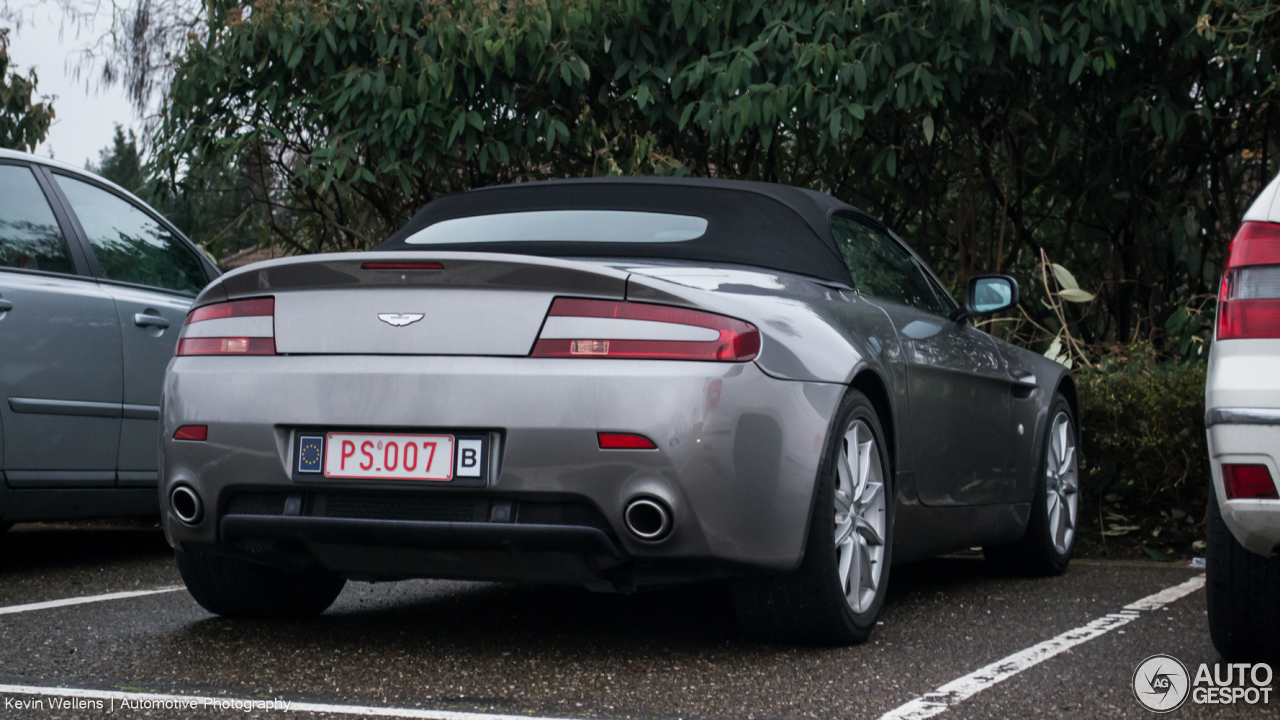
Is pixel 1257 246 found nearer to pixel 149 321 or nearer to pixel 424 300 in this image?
pixel 424 300

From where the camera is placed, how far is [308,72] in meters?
8.50

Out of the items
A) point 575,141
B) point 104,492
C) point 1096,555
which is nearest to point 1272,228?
point 1096,555

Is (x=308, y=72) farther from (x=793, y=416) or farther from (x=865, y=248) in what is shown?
(x=793, y=416)

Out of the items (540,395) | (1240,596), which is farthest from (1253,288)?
(540,395)

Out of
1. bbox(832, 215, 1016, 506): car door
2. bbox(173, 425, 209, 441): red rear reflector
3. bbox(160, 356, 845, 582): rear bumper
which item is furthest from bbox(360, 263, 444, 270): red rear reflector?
bbox(832, 215, 1016, 506): car door

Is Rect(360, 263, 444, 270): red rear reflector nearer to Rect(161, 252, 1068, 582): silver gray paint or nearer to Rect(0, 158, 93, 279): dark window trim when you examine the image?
Rect(161, 252, 1068, 582): silver gray paint

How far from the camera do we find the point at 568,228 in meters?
4.14

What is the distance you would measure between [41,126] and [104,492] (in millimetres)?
6328

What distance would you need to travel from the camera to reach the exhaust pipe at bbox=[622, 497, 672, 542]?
10.3 feet

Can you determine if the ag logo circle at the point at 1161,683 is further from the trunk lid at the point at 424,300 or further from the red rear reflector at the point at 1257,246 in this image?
the trunk lid at the point at 424,300

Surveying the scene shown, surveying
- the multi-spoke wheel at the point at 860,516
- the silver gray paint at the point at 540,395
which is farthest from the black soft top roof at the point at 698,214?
the multi-spoke wheel at the point at 860,516

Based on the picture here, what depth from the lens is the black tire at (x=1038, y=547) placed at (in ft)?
17.1

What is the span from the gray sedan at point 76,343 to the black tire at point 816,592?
279cm

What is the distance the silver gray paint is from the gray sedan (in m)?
1.62
